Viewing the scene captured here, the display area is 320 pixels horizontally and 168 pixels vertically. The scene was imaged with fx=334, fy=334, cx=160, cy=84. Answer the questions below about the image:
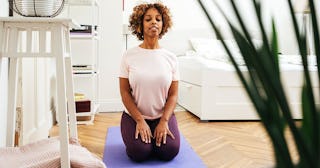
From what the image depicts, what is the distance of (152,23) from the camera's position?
2.02 meters

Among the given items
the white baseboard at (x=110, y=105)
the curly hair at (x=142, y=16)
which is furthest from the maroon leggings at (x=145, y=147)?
the white baseboard at (x=110, y=105)

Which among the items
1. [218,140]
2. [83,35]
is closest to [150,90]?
[218,140]

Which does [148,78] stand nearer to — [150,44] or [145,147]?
[150,44]

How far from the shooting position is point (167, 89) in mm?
2049

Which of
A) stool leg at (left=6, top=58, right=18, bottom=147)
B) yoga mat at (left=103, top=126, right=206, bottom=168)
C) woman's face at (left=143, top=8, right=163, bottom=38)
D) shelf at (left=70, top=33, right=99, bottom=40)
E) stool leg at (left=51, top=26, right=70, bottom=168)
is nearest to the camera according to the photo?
stool leg at (left=51, top=26, right=70, bottom=168)

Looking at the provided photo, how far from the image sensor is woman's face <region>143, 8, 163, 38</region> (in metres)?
2.02

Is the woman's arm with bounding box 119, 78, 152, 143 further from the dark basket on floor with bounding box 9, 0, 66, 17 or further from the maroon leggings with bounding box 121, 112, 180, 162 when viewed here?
the dark basket on floor with bounding box 9, 0, 66, 17

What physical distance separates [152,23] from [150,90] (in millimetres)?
406

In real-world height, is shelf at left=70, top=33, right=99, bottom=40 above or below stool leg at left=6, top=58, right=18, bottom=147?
above

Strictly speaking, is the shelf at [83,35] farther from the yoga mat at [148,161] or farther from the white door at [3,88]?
the white door at [3,88]

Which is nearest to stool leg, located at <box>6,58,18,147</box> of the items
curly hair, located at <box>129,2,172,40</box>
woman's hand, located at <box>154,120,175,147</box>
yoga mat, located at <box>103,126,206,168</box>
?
yoga mat, located at <box>103,126,206,168</box>

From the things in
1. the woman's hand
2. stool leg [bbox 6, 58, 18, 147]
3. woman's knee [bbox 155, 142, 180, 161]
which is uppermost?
stool leg [bbox 6, 58, 18, 147]

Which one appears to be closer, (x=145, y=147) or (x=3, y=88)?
(x=3, y=88)

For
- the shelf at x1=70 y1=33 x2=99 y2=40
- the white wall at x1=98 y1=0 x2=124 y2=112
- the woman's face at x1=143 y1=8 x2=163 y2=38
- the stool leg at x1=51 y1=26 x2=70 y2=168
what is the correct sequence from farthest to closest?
the white wall at x1=98 y1=0 x2=124 y2=112 < the shelf at x1=70 y1=33 x2=99 y2=40 < the woman's face at x1=143 y1=8 x2=163 y2=38 < the stool leg at x1=51 y1=26 x2=70 y2=168
